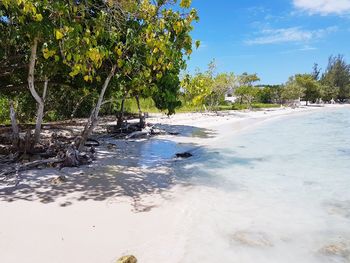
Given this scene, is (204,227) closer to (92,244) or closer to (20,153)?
(92,244)

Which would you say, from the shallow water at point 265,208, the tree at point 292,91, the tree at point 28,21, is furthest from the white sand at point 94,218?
the tree at point 292,91

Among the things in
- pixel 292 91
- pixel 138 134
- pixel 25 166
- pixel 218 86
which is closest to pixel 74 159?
pixel 25 166

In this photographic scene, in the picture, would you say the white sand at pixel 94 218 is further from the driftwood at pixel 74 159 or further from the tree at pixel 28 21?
the tree at pixel 28 21

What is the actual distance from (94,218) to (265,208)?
3751mm

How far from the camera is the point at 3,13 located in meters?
9.59

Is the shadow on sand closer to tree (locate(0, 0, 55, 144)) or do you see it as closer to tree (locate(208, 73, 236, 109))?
tree (locate(0, 0, 55, 144))

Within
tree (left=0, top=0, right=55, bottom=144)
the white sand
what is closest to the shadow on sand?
the white sand

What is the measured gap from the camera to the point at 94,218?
6523mm

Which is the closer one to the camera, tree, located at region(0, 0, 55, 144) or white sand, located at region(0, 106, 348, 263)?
white sand, located at region(0, 106, 348, 263)

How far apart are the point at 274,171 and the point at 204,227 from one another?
6.60 m

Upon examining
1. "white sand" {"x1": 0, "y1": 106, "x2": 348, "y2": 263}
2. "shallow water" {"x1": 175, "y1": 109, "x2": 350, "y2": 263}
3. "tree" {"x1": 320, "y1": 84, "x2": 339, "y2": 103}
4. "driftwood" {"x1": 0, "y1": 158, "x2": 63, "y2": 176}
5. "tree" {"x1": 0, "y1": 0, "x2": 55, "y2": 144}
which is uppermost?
"tree" {"x1": 0, "y1": 0, "x2": 55, "y2": 144}

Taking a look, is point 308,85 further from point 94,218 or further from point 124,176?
point 94,218

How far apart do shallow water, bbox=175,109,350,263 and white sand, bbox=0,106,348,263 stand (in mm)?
243

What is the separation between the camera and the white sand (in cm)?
527
